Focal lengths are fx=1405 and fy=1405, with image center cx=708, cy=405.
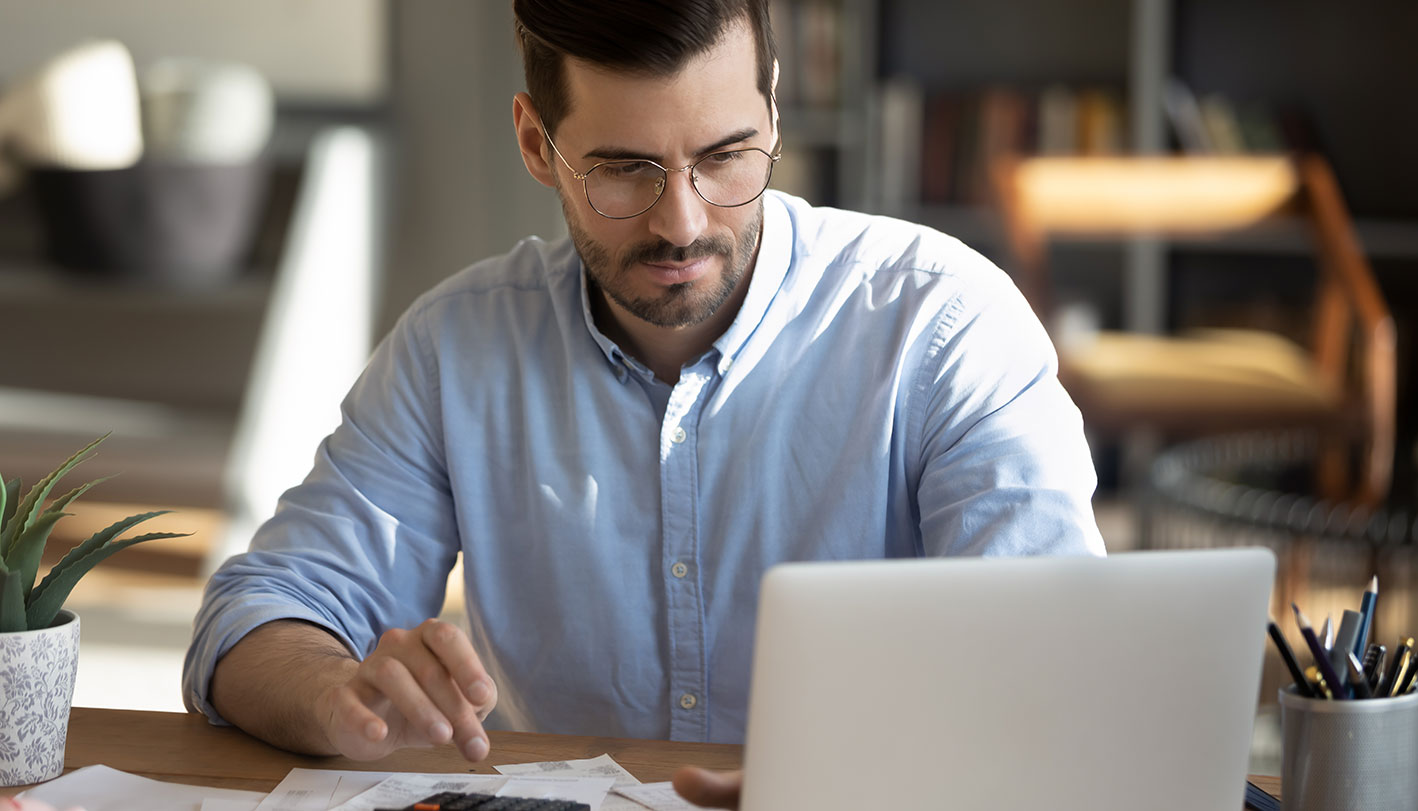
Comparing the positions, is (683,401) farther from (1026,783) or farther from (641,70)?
(1026,783)

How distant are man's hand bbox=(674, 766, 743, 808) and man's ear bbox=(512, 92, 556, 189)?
0.76 metres

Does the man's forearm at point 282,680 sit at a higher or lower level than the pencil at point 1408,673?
lower

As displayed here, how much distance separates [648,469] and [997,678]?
26.4 inches

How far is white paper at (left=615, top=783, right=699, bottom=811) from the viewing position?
96 cm

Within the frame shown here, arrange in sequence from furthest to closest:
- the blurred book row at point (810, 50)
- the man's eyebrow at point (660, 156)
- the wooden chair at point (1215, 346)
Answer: the blurred book row at point (810, 50) < the wooden chair at point (1215, 346) < the man's eyebrow at point (660, 156)

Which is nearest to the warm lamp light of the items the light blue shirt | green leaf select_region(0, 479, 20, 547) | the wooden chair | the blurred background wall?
the wooden chair

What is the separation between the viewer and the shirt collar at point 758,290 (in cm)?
135

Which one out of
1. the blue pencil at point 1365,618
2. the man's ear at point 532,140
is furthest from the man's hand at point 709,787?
the man's ear at point 532,140

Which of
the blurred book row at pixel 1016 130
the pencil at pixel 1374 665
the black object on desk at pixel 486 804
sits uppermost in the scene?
the blurred book row at pixel 1016 130

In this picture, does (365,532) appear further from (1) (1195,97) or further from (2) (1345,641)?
(1) (1195,97)

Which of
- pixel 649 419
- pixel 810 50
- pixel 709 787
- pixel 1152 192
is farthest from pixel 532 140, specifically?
pixel 810 50

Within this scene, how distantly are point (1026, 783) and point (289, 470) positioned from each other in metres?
2.65

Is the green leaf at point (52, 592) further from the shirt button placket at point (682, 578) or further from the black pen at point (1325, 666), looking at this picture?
the black pen at point (1325, 666)

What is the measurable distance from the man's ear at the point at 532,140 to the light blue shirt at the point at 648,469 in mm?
113
